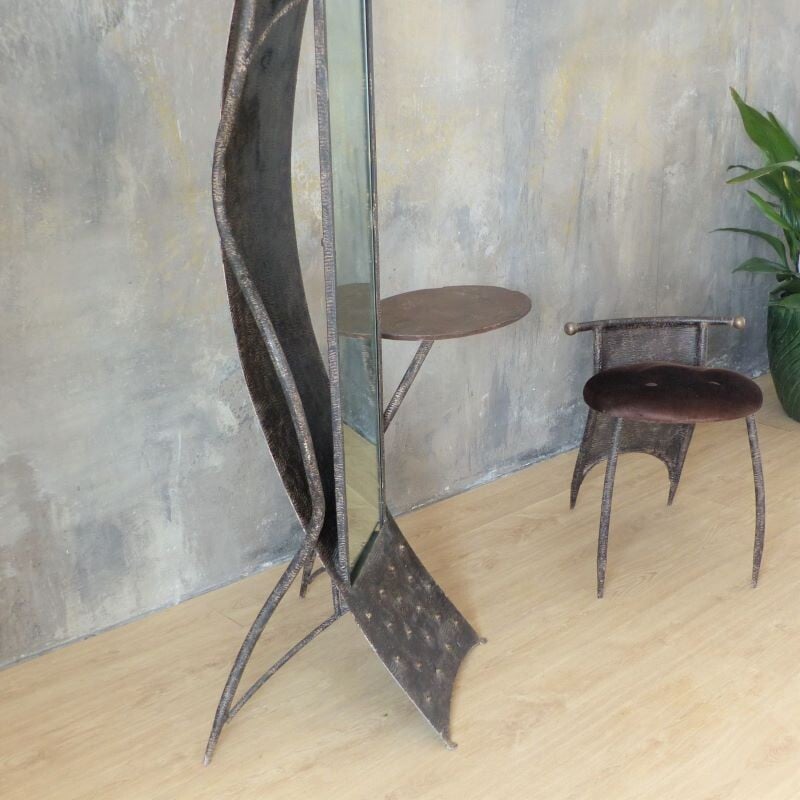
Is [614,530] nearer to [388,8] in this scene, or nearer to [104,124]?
[388,8]

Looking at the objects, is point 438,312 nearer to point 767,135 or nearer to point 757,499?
point 757,499

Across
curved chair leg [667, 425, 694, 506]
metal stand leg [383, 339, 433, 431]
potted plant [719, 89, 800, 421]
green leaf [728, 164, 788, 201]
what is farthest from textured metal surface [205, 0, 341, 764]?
green leaf [728, 164, 788, 201]

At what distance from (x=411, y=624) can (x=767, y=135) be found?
2.10 metres

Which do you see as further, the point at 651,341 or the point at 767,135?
the point at 767,135

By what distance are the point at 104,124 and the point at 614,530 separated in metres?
1.69

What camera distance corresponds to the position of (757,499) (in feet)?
8.11

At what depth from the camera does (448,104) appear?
271 cm

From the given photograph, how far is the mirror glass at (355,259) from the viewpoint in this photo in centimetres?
169

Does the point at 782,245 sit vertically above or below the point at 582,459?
above

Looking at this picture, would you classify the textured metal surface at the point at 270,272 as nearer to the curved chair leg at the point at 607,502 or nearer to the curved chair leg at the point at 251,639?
the curved chair leg at the point at 251,639

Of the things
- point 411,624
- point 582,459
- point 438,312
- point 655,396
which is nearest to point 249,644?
point 411,624

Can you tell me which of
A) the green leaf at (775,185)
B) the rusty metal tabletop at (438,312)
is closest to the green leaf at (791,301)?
the green leaf at (775,185)

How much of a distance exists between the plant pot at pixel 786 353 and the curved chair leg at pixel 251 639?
2213 mm

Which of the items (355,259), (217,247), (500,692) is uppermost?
(355,259)
